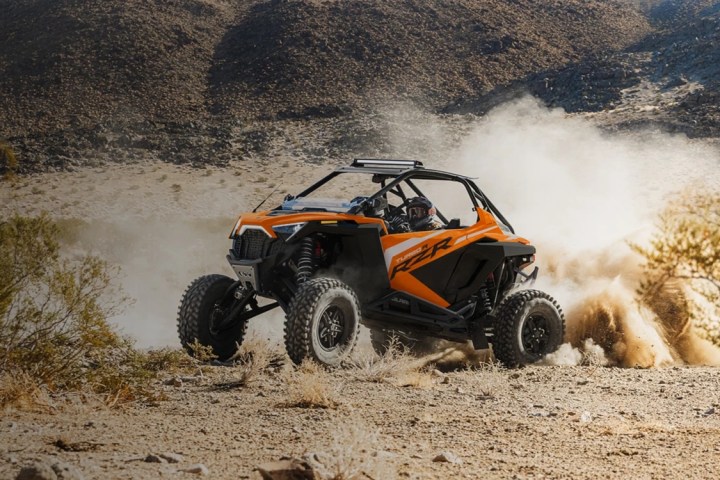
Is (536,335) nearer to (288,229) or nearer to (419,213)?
(419,213)

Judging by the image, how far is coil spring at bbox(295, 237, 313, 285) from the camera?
9.98 m

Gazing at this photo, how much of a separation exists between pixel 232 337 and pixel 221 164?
2762 centimetres

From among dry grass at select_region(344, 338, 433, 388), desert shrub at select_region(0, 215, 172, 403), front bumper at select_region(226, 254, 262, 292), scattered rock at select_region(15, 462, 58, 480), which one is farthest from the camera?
front bumper at select_region(226, 254, 262, 292)

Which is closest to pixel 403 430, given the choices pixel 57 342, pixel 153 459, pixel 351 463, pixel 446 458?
pixel 446 458

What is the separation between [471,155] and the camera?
38125mm

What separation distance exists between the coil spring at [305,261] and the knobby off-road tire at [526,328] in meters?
2.58

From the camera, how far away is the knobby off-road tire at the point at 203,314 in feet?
34.8

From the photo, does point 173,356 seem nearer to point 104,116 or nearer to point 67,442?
point 67,442

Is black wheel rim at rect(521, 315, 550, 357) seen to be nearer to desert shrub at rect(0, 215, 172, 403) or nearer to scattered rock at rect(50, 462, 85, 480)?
desert shrub at rect(0, 215, 172, 403)

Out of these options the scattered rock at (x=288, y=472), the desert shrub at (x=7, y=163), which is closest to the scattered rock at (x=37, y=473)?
the scattered rock at (x=288, y=472)

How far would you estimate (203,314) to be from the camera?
10.6 metres

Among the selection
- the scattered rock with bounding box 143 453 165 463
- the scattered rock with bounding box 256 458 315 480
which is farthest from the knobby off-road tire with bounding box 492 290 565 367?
the scattered rock with bounding box 256 458 315 480

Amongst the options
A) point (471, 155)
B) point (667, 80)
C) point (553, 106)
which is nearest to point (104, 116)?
point (471, 155)

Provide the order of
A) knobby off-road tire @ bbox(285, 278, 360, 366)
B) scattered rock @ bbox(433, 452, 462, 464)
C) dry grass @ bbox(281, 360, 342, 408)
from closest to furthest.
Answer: scattered rock @ bbox(433, 452, 462, 464)
dry grass @ bbox(281, 360, 342, 408)
knobby off-road tire @ bbox(285, 278, 360, 366)
